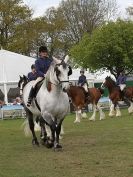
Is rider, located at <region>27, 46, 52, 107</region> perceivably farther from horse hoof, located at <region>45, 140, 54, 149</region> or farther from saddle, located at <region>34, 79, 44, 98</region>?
horse hoof, located at <region>45, 140, 54, 149</region>

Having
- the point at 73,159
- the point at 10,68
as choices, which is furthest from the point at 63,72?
the point at 10,68

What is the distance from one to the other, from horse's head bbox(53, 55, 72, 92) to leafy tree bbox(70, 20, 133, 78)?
38.1 metres

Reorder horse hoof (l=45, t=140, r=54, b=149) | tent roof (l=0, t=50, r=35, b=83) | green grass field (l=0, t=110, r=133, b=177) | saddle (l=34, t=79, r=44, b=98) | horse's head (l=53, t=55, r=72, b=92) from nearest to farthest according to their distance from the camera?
green grass field (l=0, t=110, r=133, b=177), horse's head (l=53, t=55, r=72, b=92), horse hoof (l=45, t=140, r=54, b=149), saddle (l=34, t=79, r=44, b=98), tent roof (l=0, t=50, r=35, b=83)

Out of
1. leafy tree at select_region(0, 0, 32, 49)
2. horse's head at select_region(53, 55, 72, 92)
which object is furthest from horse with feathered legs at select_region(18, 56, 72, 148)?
leafy tree at select_region(0, 0, 32, 49)

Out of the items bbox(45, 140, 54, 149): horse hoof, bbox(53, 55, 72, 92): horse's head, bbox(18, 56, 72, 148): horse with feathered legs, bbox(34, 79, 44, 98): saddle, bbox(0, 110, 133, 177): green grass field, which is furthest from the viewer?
bbox(34, 79, 44, 98): saddle

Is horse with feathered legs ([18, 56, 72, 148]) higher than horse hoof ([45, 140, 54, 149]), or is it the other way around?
horse with feathered legs ([18, 56, 72, 148])

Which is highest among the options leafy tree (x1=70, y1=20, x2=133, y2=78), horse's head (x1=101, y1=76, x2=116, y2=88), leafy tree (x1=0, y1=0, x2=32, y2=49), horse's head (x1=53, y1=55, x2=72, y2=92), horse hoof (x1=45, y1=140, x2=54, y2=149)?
leafy tree (x1=0, y1=0, x2=32, y2=49)

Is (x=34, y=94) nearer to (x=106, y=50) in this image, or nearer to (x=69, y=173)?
(x=69, y=173)

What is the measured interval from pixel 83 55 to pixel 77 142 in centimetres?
3831

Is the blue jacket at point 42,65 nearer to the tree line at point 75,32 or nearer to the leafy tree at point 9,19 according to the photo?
the tree line at point 75,32

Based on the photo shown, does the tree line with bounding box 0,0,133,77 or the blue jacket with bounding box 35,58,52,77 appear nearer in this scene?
the blue jacket with bounding box 35,58,52,77

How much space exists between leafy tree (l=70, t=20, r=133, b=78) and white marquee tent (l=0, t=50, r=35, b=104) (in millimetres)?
10946

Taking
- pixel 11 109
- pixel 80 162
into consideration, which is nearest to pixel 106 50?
pixel 11 109

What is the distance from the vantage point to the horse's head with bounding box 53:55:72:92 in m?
12.7
